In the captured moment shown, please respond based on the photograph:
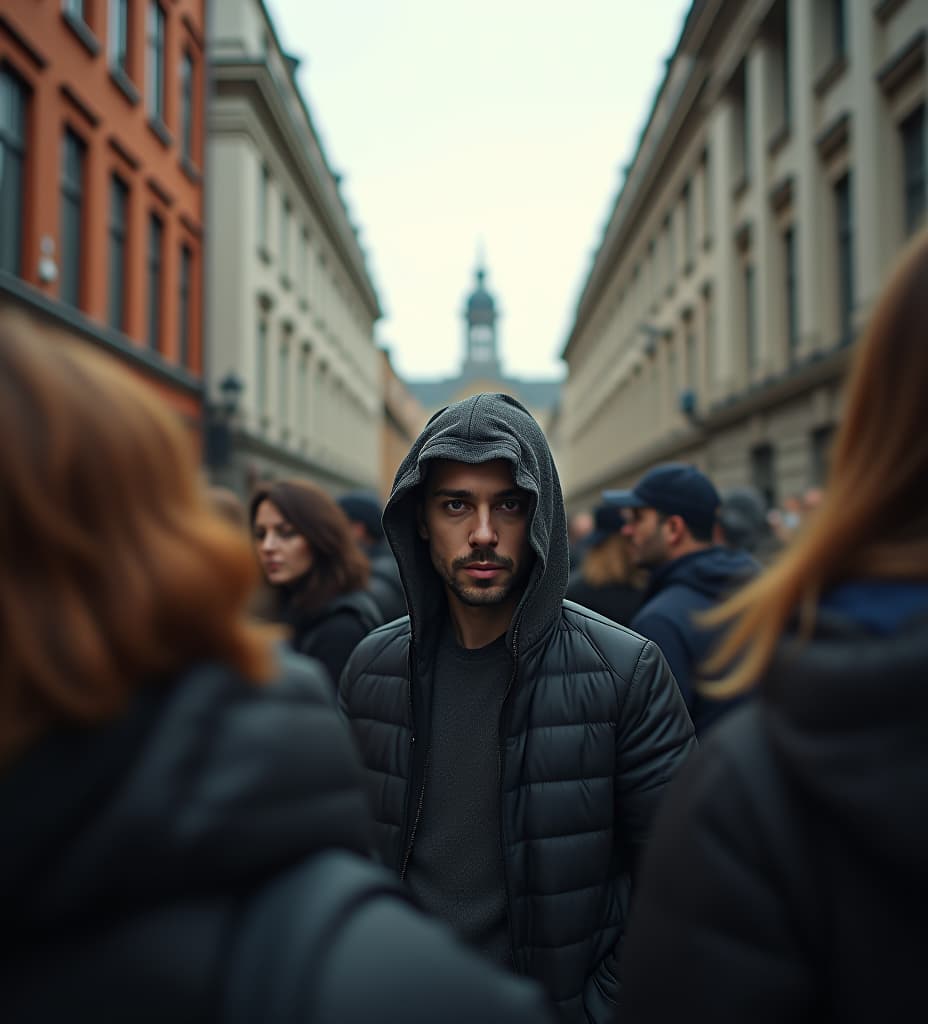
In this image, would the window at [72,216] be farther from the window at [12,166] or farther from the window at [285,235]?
the window at [285,235]

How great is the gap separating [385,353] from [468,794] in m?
60.0

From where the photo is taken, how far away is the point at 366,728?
2719 mm

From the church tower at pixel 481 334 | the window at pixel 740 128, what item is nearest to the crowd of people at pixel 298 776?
the window at pixel 740 128

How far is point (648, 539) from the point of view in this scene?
446cm

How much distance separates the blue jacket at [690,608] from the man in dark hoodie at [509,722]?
929mm

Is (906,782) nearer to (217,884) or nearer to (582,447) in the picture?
(217,884)

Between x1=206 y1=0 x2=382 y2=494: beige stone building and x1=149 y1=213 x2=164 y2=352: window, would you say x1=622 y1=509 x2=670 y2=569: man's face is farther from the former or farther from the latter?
x1=206 y1=0 x2=382 y2=494: beige stone building

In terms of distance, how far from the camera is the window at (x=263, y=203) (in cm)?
2447

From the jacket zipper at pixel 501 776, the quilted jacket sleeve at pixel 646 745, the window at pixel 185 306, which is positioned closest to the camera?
the jacket zipper at pixel 501 776

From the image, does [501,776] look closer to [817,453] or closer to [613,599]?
[613,599]

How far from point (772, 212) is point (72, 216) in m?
12.9

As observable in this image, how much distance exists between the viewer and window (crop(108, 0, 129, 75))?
15336 mm

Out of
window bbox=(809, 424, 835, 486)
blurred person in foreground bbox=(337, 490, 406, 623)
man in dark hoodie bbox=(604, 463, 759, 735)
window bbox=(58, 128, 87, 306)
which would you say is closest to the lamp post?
window bbox=(58, 128, 87, 306)

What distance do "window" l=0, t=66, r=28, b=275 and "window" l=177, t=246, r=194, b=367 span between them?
24.5 ft
